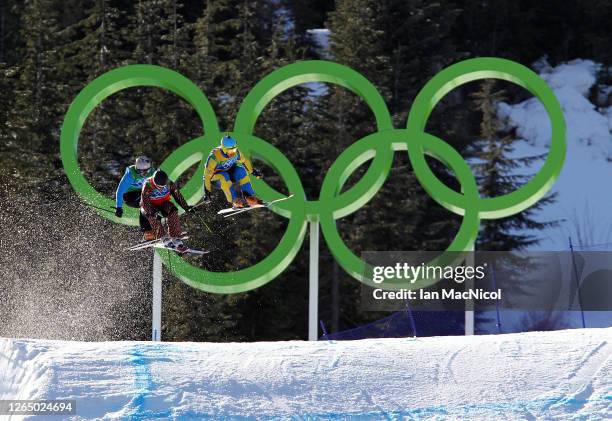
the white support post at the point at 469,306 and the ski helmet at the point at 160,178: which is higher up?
the ski helmet at the point at 160,178

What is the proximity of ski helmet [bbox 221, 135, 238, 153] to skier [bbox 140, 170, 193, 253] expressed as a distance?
871 millimetres

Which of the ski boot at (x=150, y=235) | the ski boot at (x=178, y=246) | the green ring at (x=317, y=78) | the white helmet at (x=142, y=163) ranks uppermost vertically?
the green ring at (x=317, y=78)

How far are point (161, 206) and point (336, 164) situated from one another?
2788 mm

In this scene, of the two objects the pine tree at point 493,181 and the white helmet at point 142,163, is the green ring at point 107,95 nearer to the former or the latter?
the white helmet at point 142,163

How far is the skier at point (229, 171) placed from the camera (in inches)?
634

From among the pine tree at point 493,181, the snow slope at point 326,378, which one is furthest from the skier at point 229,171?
the pine tree at point 493,181

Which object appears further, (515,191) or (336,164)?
(336,164)

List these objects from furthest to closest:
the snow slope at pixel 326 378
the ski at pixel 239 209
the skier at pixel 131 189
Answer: the ski at pixel 239 209
the skier at pixel 131 189
the snow slope at pixel 326 378

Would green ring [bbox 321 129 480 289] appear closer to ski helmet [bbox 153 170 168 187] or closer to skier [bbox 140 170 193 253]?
skier [bbox 140 170 193 253]

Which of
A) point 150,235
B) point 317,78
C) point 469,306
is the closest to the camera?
point 150,235

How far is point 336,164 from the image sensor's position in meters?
17.2

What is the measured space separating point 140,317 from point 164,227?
10.7 meters

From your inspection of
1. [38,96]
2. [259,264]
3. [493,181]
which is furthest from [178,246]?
[38,96]

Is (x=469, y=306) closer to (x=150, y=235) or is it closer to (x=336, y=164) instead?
(x=336, y=164)
